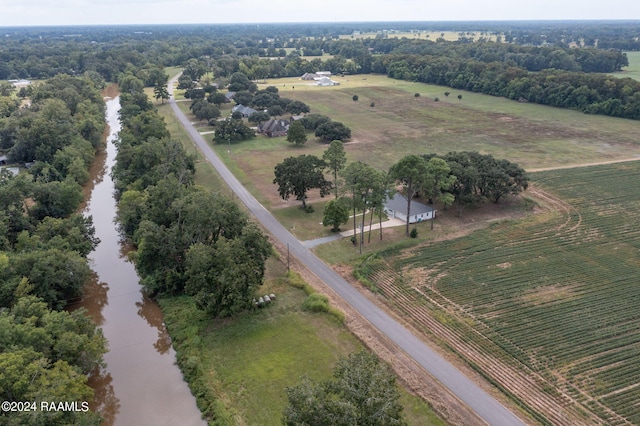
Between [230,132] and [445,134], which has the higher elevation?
[230,132]

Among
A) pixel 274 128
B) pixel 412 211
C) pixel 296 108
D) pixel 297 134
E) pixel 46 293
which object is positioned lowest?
pixel 412 211

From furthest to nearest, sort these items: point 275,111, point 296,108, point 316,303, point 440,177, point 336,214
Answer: point 296,108 → point 275,111 → point 440,177 → point 336,214 → point 316,303

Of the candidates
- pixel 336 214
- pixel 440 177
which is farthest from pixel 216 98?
pixel 440 177

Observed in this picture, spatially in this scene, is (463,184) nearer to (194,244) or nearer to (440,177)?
(440,177)

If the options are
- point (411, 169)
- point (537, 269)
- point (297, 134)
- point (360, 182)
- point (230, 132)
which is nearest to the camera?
point (537, 269)

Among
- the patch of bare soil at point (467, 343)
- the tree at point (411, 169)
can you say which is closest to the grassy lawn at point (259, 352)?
the patch of bare soil at point (467, 343)

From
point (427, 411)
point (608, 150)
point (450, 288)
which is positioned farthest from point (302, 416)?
point (608, 150)
